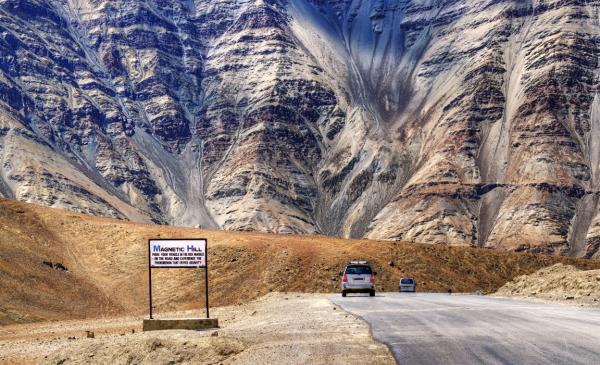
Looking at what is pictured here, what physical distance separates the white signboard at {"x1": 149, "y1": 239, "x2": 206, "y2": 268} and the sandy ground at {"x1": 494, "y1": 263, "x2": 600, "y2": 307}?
1416 cm

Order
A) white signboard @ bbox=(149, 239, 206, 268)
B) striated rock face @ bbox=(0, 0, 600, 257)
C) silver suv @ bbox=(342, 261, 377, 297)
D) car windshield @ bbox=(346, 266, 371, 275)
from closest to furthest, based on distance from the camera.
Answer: white signboard @ bbox=(149, 239, 206, 268), silver suv @ bbox=(342, 261, 377, 297), car windshield @ bbox=(346, 266, 371, 275), striated rock face @ bbox=(0, 0, 600, 257)

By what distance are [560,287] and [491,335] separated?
69.7 ft

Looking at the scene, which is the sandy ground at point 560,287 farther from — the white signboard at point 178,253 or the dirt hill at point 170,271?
the white signboard at point 178,253

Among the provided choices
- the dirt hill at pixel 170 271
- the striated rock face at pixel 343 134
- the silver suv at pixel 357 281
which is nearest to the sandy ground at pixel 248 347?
the silver suv at pixel 357 281

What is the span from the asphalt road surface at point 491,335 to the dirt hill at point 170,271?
25450 millimetres

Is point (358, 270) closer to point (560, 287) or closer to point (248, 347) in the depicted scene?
point (560, 287)

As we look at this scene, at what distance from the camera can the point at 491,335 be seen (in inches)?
701

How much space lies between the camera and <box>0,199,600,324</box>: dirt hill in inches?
1855

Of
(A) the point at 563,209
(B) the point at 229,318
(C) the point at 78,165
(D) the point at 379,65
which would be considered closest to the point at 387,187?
(A) the point at 563,209

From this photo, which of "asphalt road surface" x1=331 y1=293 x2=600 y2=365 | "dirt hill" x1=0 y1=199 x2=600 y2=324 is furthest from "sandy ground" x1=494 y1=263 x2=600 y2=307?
"dirt hill" x1=0 y1=199 x2=600 y2=324

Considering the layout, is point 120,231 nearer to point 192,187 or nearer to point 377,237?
point 377,237

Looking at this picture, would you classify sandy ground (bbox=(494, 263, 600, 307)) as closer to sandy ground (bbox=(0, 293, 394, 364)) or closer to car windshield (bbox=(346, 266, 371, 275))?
car windshield (bbox=(346, 266, 371, 275))

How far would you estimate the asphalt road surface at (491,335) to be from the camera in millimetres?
14461

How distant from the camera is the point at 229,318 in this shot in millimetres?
30625
